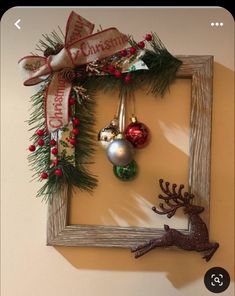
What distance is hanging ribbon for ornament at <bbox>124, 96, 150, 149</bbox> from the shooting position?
28.7 inches

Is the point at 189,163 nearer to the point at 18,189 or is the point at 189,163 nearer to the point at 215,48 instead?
the point at 215,48

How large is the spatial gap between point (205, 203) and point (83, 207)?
10.5 inches

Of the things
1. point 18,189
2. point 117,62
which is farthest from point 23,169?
point 117,62

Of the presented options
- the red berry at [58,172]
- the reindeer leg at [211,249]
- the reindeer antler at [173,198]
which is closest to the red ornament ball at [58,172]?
the red berry at [58,172]

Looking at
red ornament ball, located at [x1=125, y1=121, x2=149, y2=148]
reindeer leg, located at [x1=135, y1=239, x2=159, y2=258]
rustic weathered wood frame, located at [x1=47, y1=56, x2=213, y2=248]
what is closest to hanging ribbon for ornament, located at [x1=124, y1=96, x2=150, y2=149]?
red ornament ball, located at [x1=125, y1=121, x2=149, y2=148]

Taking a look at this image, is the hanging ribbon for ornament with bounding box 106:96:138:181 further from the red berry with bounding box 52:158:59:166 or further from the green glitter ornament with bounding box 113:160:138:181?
the red berry with bounding box 52:158:59:166

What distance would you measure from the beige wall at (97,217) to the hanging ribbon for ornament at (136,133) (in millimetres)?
75

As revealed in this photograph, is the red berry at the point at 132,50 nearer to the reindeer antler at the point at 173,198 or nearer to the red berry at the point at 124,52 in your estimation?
the red berry at the point at 124,52

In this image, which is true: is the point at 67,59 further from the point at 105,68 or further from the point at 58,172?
the point at 58,172

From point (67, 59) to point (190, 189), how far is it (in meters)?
0.38

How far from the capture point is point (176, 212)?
747 millimetres

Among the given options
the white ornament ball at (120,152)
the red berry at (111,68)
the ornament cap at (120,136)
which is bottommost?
the white ornament ball at (120,152)

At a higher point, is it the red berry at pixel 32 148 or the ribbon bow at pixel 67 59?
the ribbon bow at pixel 67 59

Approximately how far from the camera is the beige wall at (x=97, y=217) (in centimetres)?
75
